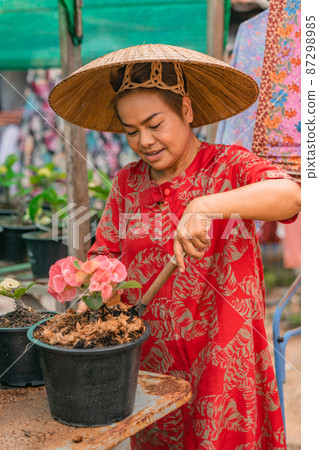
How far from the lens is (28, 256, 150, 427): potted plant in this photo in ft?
3.25

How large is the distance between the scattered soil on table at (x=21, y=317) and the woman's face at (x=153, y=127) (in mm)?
538

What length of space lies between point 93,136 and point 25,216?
51.4 inches

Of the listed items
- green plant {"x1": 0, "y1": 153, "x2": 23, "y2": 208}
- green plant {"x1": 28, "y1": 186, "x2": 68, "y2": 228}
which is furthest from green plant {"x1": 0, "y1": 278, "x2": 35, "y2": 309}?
green plant {"x1": 0, "y1": 153, "x2": 23, "y2": 208}

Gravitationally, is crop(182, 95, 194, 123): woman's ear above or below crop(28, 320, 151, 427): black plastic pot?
above

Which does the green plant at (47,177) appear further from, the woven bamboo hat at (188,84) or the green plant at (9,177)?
the woven bamboo hat at (188,84)

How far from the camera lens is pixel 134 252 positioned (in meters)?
1.50

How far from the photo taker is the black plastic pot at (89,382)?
983 mm

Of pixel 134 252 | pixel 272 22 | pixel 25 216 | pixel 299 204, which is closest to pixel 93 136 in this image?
pixel 25 216

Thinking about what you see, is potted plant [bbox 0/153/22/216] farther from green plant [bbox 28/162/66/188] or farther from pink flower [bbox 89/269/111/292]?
pink flower [bbox 89/269/111/292]

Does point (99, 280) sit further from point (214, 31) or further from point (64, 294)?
point (214, 31)

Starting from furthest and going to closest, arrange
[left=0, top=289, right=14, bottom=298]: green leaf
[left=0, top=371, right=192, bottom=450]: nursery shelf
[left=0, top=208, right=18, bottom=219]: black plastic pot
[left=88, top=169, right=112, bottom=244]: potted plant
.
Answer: [left=0, top=208, right=18, bottom=219]: black plastic pot
[left=88, top=169, right=112, bottom=244]: potted plant
[left=0, top=289, right=14, bottom=298]: green leaf
[left=0, top=371, right=192, bottom=450]: nursery shelf

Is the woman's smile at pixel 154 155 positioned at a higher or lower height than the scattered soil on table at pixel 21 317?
higher

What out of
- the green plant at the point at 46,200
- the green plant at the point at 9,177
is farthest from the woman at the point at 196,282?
the green plant at the point at 9,177

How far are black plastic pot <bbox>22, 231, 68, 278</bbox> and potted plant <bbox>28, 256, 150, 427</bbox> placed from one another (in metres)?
1.97
